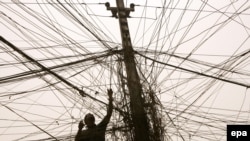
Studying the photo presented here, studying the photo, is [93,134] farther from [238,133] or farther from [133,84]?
[238,133]

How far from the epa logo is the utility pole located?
149 cm

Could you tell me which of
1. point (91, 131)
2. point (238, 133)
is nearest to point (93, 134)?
point (91, 131)

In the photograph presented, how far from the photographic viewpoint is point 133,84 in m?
6.36

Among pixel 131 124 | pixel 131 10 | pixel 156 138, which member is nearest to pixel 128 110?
pixel 131 124

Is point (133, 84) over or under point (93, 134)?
over

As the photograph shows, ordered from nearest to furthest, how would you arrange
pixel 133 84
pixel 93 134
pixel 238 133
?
pixel 93 134, pixel 238 133, pixel 133 84

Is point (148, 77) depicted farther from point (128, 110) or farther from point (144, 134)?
point (144, 134)

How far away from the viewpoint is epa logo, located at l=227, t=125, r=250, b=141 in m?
5.89

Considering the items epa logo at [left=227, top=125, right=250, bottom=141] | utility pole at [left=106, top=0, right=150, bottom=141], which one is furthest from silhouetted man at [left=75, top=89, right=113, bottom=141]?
epa logo at [left=227, top=125, right=250, bottom=141]

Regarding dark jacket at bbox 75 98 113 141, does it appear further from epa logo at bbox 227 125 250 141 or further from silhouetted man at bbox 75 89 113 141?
epa logo at bbox 227 125 250 141

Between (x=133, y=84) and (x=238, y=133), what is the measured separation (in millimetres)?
2077

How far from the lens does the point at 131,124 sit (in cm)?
604

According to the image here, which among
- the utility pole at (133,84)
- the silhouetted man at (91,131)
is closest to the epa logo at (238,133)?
the utility pole at (133,84)

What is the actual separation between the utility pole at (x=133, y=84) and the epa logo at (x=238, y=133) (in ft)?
4.87
